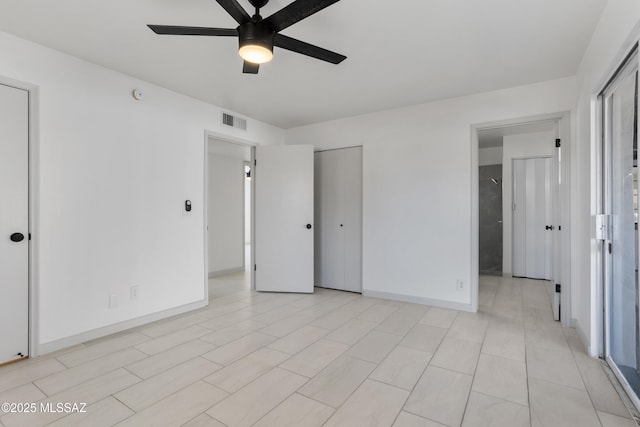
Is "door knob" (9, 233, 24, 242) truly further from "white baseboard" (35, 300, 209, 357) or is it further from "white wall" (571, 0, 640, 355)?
"white wall" (571, 0, 640, 355)

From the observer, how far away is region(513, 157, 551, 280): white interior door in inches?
209

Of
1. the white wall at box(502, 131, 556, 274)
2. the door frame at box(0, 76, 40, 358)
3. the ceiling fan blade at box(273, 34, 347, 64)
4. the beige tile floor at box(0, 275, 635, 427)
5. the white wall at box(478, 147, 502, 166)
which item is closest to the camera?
the beige tile floor at box(0, 275, 635, 427)

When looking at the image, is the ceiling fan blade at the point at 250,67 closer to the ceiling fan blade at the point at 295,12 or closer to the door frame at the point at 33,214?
the ceiling fan blade at the point at 295,12

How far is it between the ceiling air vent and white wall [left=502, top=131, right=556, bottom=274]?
14.9ft

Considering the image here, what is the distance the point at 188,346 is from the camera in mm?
2670

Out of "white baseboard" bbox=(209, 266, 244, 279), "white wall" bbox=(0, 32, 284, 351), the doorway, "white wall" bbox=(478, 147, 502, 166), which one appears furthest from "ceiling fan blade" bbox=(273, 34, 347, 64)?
"white wall" bbox=(478, 147, 502, 166)

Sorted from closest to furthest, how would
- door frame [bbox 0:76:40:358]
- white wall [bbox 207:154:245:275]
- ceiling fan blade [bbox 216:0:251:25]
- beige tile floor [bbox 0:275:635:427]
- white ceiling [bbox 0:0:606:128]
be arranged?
ceiling fan blade [bbox 216:0:251:25], beige tile floor [bbox 0:275:635:427], white ceiling [bbox 0:0:606:128], door frame [bbox 0:76:40:358], white wall [bbox 207:154:245:275]

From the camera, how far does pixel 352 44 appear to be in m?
2.52

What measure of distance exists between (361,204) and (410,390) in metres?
2.73

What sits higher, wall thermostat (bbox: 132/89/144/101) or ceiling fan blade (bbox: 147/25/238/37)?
wall thermostat (bbox: 132/89/144/101)

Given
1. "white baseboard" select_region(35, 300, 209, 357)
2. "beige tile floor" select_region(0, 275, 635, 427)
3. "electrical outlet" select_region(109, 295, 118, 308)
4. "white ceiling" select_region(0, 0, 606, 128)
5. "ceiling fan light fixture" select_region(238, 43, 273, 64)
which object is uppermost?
"white ceiling" select_region(0, 0, 606, 128)

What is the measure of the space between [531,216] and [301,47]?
17.4 ft

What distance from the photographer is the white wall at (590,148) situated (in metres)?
1.84

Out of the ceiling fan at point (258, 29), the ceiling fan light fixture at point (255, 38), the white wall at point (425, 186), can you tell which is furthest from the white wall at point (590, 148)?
the ceiling fan light fixture at point (255, 38)
